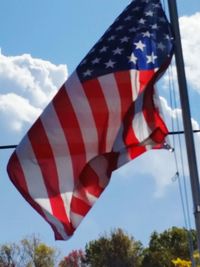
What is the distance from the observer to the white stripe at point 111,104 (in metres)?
8.17

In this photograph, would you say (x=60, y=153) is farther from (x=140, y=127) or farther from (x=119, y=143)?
(x=140, y=127)

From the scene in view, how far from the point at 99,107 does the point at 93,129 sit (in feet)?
0.93

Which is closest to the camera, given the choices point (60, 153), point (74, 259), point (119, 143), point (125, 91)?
point (119, 143)

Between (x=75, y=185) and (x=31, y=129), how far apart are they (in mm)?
902

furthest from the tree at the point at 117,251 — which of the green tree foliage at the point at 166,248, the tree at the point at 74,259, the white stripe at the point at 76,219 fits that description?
the white stripe at the point at 76,219

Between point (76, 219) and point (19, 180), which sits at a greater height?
point (19, 180)

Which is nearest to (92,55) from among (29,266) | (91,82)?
(91,82)

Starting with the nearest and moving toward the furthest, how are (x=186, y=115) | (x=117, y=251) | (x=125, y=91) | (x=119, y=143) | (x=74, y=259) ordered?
1. (x=186, y=115)
2. (x=119, y=143)
3. (x=125, y=91)
4. (x=117, y=251)
5. (x=74, y=259)

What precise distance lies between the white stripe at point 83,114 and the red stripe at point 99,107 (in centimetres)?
5

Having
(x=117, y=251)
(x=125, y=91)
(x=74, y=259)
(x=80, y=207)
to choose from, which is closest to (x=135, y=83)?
(x=125, y=91)

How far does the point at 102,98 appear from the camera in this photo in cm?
828

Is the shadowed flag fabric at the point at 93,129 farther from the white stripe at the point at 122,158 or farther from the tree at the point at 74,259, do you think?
the tree at the point at 74,259

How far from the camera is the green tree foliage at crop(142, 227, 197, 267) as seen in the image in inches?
2995

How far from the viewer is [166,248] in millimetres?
78625
